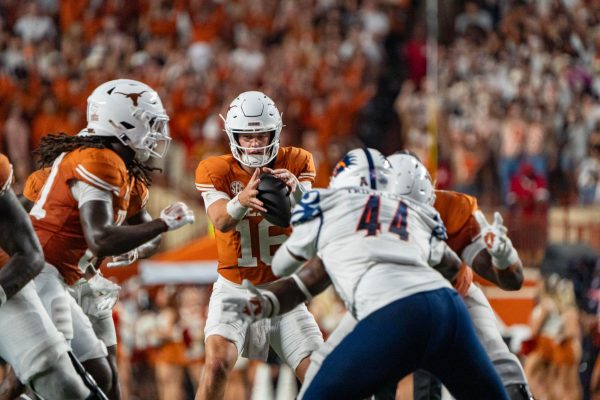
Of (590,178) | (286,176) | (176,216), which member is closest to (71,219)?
(176,216)

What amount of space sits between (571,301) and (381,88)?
5.34 metres

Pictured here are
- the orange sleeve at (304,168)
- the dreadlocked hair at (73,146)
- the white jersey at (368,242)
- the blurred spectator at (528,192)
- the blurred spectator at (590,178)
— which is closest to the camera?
the white jersey at (368,242)

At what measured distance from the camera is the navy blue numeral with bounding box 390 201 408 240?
4777 mm

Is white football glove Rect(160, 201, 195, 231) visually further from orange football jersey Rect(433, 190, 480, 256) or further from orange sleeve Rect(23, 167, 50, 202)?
orange football jersey Rect(433, 190, 480, 256)

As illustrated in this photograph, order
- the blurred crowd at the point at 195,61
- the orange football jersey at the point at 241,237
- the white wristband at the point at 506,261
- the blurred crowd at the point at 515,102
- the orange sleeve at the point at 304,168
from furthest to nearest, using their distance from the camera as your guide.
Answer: the blurred crowd at the point at 195,61 → the blurred crowd at the point at 515,102 → the orange sleeve at the point at 304,168 → the orange football jersey at the point at 241,237 → the white wristband at the point at 506,261

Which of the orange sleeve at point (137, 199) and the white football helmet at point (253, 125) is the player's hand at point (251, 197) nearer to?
the white football helmet at point (253, 125)

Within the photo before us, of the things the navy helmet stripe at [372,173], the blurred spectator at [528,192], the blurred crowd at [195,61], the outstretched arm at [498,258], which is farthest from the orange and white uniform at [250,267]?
the blurred crowd at [195,61]

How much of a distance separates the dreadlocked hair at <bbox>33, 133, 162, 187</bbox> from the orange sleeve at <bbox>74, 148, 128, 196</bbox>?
117 millimetres

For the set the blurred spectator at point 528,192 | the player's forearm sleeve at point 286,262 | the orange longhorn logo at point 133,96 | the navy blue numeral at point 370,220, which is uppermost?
the orange longhorn logo at point 133,96

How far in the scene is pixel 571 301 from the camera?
9.95 metres

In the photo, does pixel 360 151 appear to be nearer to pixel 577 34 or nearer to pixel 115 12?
pixel 577 34

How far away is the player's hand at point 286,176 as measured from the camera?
5922 millimetres

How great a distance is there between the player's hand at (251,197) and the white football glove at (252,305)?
959 mm

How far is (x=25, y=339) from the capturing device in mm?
4980
